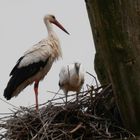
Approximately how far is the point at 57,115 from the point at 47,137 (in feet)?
1.95

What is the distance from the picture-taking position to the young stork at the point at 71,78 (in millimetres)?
8953

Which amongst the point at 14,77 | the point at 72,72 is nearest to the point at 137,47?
the point at 14,77

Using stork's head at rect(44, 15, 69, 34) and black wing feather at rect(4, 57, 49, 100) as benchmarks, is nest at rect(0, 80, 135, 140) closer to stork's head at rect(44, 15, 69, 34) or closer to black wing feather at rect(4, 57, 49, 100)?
black wing feather at rect(4, 57, 49, 100)

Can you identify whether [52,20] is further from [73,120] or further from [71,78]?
Result: [73,120]

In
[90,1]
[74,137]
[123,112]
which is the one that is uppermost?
[90,1]

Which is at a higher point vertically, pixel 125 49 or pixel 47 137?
pixel 125 49

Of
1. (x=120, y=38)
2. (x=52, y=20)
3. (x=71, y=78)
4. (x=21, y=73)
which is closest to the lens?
(x=120, y=38)

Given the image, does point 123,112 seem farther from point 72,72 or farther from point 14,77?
point 72,72

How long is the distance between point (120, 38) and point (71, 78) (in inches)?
235

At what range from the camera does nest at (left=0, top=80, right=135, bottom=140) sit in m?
4.35

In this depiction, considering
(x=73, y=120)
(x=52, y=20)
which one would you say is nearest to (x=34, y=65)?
(x=52, y=20)

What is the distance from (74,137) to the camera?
14.4ft

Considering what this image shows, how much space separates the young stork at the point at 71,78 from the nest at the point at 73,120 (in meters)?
3.59

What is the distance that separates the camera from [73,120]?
4789 millimetres
